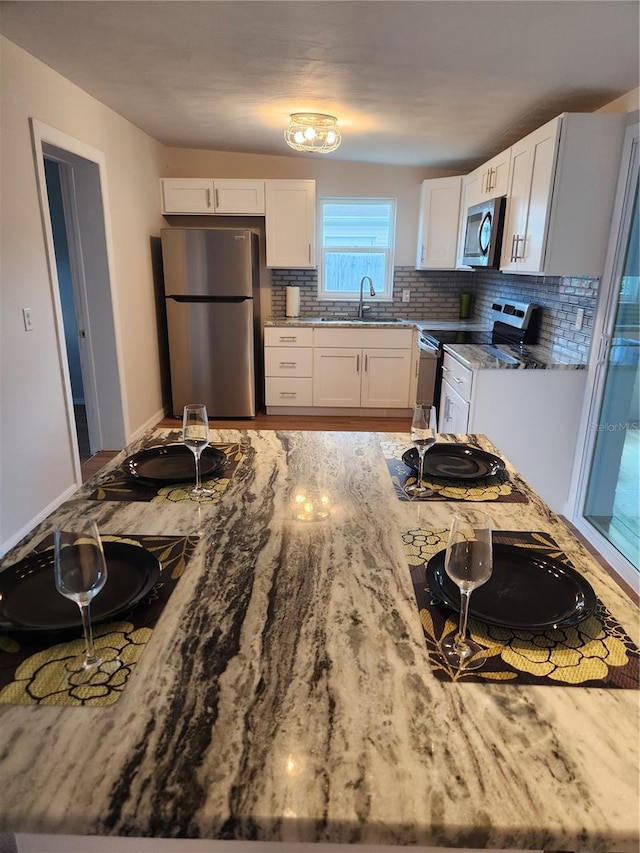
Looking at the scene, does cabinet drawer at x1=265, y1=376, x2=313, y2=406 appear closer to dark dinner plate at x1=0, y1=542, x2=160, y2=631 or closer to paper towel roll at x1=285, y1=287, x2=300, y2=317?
paper towel roll at x1=285, y1=287, x2=300, y2=317

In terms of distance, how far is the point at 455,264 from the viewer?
4.68 meters

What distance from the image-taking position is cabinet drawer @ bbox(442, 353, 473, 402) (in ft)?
10.1

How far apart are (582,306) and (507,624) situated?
8.57ft

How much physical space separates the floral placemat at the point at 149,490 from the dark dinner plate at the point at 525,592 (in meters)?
0.61

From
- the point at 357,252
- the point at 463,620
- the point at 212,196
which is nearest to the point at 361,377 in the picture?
the point at 357,252

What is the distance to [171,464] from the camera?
1.55 metres

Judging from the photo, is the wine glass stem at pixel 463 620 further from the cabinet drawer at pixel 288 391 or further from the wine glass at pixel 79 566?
the cabinet drawer at pixel 288 391

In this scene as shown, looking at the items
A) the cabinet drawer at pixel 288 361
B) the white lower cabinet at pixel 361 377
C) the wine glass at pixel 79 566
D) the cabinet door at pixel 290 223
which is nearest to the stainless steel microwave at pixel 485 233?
the white lower cabinet at pixel 361 377

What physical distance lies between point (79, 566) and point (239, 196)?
15.0 ft

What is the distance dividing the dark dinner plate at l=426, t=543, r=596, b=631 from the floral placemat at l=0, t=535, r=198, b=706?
0.50 metres

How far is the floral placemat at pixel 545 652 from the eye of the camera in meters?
0.78

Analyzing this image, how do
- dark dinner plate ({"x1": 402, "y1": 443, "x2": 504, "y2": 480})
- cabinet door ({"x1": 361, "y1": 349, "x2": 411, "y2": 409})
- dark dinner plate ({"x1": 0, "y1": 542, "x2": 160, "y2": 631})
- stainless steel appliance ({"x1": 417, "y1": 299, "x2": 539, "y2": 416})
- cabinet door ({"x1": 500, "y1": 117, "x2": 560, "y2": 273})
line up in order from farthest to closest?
cabinet door ({"x1": 361, "y1": 349, "x2": 411, "y2": 409})
stainless steel appliance ({"x1": 417, "y1": 299, "x2": 539, "y2": 416})
cabinet door ({"x1": 500, "y1": 117, "x2": 560, "y2": 273})
dark dinner plate ({"x1": 402, "y1": 443, "x2": 504, "y2": 480})
dark dinner plate ({"x1": 0, "y1": 542, "x2": 160, "y2": 631})

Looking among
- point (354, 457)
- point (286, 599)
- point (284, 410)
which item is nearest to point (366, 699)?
point (286, 599)

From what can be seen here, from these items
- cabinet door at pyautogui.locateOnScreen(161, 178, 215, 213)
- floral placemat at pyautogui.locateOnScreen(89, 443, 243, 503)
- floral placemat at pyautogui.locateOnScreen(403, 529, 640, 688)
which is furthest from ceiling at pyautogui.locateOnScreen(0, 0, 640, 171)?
floral placemat at pyautogui.locateOnScreen(403, 529, 640, 688)
